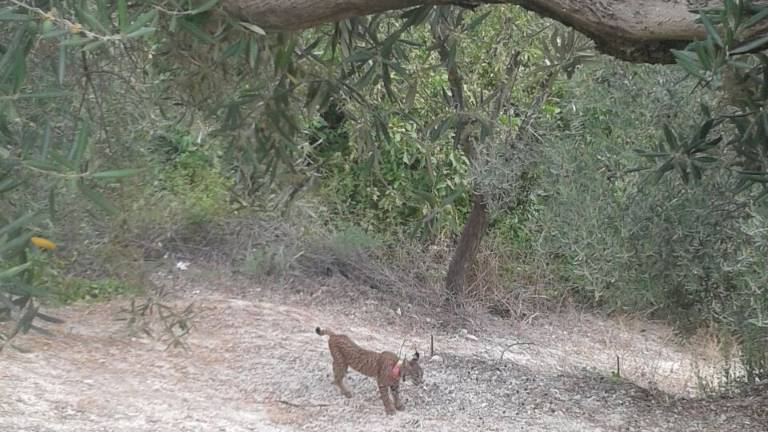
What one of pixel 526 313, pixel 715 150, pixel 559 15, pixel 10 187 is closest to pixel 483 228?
pixel 526 313

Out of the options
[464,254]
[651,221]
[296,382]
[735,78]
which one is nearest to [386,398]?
[296,382]

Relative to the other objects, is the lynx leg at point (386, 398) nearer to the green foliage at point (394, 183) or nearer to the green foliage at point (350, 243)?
the green foliage at point (394, 183)

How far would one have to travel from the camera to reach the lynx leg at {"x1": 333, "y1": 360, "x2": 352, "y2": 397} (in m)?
5.91

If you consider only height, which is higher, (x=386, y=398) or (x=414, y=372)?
(x=414, y=372)

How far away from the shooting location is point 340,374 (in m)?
5.93

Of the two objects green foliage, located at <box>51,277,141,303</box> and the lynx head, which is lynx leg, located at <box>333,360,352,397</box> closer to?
the lynx head

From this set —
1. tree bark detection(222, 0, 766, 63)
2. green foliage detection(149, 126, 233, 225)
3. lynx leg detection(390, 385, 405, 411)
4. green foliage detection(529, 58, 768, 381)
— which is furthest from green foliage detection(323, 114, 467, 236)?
tree bark detection(222, 0, 766, 63)

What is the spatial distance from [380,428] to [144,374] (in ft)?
6.13

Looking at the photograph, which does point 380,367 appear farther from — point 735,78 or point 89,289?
point 89,289

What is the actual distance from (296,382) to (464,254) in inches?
130

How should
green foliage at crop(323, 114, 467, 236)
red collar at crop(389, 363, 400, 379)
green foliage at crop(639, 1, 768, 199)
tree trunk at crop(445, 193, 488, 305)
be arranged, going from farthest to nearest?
green foliage at crop(323, 114, 467, 236) < tree trunk at crop(445, 193, 488, 305) < red collar at crop(389, 363, 400, 379) < green foliage at crop(639, 1, 768, 199)

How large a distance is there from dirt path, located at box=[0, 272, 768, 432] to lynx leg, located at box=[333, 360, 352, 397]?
45mm

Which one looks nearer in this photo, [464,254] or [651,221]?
[651,221]

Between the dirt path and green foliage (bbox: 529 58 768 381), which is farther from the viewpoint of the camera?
the dirt path
